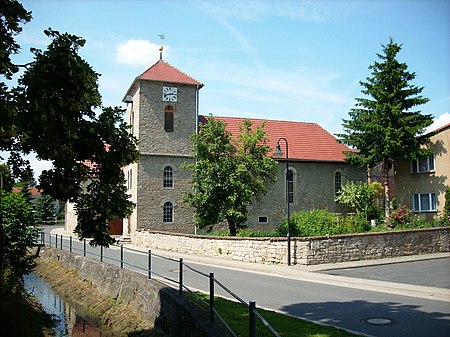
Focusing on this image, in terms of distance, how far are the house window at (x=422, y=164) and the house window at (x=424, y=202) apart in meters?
1.88

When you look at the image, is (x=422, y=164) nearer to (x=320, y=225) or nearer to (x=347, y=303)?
(x=320, y=225)

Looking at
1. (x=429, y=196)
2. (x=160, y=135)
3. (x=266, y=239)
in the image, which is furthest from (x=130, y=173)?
(x=429, y=196)

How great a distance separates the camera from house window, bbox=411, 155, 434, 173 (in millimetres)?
32484

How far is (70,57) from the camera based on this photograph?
295 inches

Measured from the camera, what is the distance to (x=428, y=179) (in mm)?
32656

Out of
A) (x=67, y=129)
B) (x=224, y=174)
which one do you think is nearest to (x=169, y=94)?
(x=224, y=174)

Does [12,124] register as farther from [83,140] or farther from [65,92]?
[83,140]

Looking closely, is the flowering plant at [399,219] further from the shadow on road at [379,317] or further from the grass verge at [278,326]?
the grass verge at [278,326]

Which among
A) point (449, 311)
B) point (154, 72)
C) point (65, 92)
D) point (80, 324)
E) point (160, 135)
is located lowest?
point (80, 324)

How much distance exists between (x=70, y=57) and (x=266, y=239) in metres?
15.1

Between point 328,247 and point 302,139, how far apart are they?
20147 mm

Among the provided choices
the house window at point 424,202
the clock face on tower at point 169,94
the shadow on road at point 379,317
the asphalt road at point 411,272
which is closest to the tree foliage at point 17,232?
the shadow on road at point 379,317

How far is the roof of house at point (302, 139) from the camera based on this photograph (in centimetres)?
3694

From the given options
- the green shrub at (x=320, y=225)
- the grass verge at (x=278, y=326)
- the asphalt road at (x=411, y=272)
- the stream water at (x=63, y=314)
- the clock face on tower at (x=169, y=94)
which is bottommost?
the stream water at (x=63, y=314)
